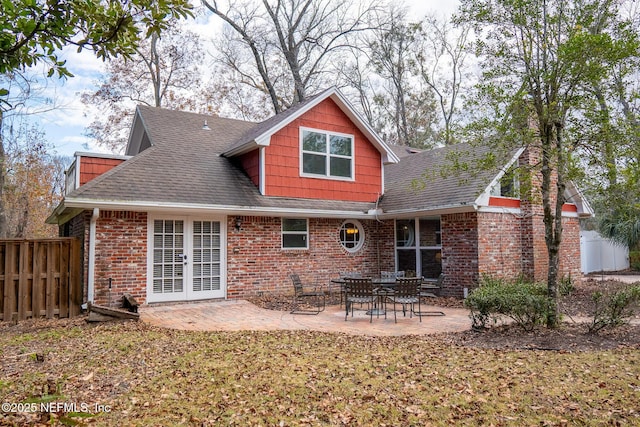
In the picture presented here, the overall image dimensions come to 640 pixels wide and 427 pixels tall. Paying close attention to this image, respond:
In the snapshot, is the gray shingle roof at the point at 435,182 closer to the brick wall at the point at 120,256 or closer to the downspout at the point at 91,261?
the brick wall at the point at 120,256

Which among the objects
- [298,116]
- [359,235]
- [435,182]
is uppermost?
[298,116]

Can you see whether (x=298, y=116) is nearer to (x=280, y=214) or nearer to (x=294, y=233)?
(x=280, y=214)

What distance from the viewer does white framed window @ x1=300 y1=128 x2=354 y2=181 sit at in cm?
1312

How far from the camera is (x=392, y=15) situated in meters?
24.8

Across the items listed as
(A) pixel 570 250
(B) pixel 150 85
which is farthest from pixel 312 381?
(B) pixel 150 85

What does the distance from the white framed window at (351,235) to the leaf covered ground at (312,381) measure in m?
6.77

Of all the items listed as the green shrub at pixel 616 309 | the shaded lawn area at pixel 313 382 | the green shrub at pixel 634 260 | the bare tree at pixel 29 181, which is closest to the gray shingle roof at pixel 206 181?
the green shrub at pixel 616 309

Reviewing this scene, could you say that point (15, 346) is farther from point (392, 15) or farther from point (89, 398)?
point (392, 15)

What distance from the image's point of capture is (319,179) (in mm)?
13227

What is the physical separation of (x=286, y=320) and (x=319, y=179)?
5663 millimetres

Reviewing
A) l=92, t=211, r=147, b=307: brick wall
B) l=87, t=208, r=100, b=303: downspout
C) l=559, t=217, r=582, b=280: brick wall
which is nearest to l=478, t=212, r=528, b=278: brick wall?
l=559, t=217, r=582, b=280: brick wall

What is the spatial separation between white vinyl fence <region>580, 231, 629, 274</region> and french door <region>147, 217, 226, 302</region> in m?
18.0

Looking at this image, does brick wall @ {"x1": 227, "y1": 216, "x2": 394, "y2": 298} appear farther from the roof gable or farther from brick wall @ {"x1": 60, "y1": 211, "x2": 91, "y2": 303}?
brick wall @ {"x1": 60, "y1": 211, "x2": 91, "y2": 303}

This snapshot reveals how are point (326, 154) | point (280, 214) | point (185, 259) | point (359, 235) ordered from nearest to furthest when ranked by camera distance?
1. point (185, 259)
2. point (280, 214)
3. point (326, 154)
4. point (359, 235)
